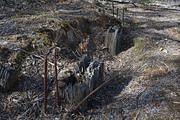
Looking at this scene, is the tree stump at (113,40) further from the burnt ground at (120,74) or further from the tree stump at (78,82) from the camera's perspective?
the tree stump at (78,82)

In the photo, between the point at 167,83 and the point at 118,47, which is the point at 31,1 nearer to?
the point at 118,47

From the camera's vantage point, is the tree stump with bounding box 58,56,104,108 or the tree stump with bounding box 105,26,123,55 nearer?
the tree stump with bounding box 58,56,104,108

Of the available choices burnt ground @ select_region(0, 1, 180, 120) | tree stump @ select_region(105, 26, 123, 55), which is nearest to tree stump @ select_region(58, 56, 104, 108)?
burnt ground @ select_region(0, 1, 180, 120)

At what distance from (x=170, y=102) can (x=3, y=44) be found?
3008 millimetres

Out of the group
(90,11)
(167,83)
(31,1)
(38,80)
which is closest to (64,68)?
(38,80)

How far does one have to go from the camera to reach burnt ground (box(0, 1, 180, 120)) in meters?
5.08

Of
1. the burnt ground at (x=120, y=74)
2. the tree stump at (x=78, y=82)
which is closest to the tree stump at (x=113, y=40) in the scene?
the burnt ground at (x=120, y=74)

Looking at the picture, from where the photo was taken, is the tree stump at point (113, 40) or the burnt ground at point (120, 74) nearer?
the burnt ground at point (120, 74)

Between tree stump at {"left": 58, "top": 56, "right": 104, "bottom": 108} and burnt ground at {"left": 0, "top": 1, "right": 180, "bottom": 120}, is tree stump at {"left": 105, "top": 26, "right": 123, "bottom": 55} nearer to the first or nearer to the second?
burnt ground at {"left": 0, "top": 1, "right": 180, "bottom": 120}

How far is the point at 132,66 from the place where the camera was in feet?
21.5

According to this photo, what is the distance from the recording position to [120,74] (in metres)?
6.30

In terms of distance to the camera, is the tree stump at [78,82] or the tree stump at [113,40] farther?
the tree stump at [113,40]

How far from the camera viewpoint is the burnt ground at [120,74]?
5078 mm

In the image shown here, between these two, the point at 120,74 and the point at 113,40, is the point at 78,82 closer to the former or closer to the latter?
the point at 120,74
